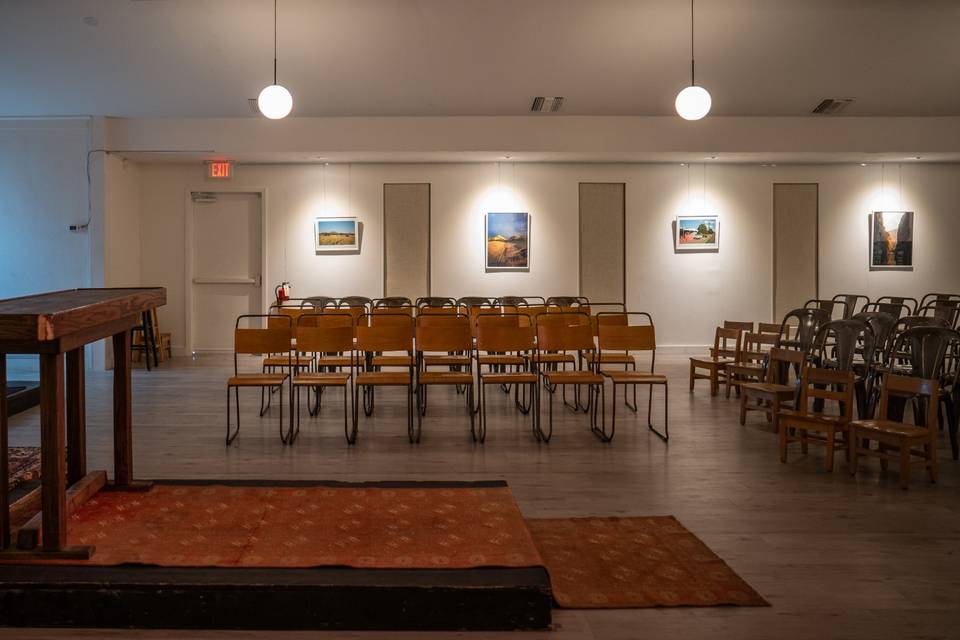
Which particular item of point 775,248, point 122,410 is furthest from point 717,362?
point 122,410

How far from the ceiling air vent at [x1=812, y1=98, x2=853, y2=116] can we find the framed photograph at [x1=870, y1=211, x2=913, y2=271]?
226 centimetres

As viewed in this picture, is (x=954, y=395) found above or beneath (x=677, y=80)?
beneath

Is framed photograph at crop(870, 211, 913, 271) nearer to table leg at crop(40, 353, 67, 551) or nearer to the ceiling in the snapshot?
the ceiling

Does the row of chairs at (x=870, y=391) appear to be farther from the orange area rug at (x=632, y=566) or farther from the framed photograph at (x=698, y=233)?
the framed photograph at (x=698, y=233)

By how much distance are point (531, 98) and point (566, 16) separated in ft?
7.60

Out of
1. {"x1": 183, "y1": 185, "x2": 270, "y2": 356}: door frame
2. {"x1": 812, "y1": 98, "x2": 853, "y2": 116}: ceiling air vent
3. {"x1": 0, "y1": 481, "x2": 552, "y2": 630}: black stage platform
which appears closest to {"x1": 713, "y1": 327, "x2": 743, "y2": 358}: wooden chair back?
{"x1": 812, "y1": 98, "x2": 853, "y2": 116}: ceiling air vent

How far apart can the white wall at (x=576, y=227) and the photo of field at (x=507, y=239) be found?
0.51 ft

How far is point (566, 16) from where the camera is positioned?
333 inches

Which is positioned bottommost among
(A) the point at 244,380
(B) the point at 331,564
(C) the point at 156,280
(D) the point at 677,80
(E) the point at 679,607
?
(E) the point at 679,607

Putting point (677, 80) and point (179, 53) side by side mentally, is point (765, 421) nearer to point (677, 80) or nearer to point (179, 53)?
point (677, 80)

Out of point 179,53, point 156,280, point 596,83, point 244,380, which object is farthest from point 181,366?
point 596,83

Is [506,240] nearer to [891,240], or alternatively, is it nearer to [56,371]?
[891,240]

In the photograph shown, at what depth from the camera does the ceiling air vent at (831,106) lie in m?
11.0

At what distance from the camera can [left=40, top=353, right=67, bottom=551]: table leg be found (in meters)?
3.07
